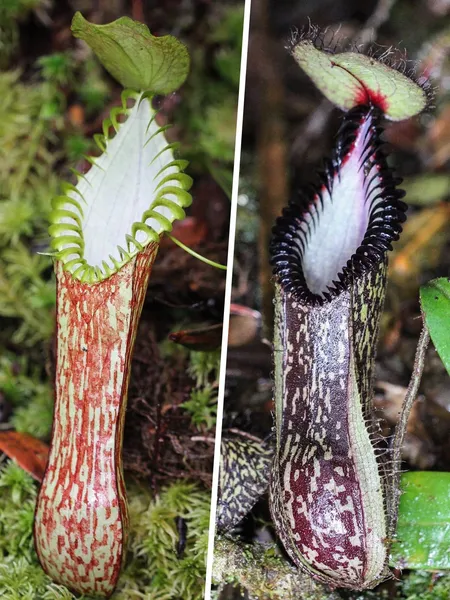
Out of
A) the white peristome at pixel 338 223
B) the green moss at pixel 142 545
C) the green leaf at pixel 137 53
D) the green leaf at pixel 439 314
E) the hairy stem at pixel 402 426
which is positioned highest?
the green leaf at pixel 137 53

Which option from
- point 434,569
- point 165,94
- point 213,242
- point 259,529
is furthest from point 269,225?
point 434,569

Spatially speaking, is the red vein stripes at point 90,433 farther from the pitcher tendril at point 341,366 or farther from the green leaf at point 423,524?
the green leaf at point 423,524

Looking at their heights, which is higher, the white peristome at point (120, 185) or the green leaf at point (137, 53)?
the green leaf at point (137, 53)

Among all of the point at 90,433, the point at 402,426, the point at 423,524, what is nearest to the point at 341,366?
the point at 402,426

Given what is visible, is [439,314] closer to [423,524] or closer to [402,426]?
[402,426]

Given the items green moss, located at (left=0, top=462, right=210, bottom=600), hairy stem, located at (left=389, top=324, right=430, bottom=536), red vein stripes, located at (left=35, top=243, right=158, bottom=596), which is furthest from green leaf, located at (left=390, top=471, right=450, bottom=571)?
red vein stripes, located at (left=35, top=243, right=158, bottom=596)

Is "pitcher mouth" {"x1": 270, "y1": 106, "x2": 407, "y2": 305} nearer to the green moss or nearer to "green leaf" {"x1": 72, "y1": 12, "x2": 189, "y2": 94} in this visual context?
"green leaf" {"x1": 72, "y1": 12, "x2": 189, "y2": 94}

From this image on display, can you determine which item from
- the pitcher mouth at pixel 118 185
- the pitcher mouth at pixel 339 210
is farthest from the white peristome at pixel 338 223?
the pitcher mouth at pixel 118 185
